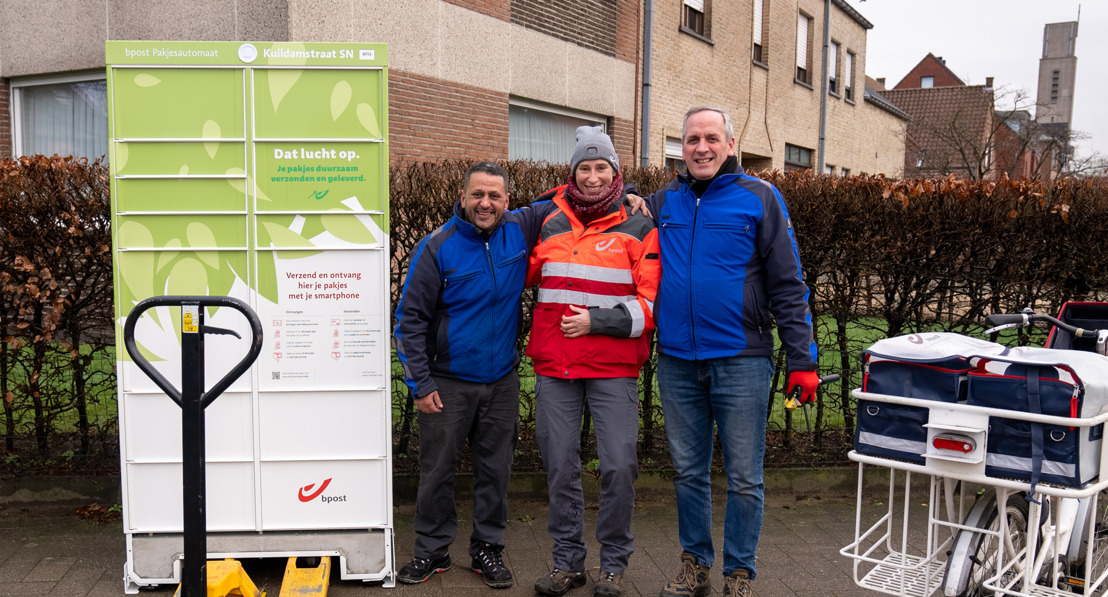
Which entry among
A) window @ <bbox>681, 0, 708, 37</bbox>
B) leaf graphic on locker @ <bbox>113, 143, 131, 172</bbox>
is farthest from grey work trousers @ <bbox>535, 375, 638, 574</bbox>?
window @ <bbox>681, 0, 708, 37</bbox>

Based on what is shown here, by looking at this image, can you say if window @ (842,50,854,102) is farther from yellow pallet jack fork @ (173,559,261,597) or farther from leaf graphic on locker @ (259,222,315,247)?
yellow pallet jack fork @ (173,559,261,597)

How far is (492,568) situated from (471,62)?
27.2 ft

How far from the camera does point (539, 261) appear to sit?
13.1ft

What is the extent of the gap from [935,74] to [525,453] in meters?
65.2

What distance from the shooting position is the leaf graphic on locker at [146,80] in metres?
3.74

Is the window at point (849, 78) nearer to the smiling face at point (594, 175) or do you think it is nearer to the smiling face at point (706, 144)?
the smiling face at point (706, 144)

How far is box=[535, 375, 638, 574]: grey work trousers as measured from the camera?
12.9 ft

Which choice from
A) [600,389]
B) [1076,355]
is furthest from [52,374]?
[1076,355]

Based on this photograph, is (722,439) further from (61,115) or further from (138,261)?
(61,115)

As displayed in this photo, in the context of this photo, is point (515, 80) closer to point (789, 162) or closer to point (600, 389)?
point (600, 389)

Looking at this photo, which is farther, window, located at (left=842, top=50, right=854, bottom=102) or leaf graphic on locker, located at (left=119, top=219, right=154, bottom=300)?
window, located at (left=842, top=50, right=854, bottom=102)

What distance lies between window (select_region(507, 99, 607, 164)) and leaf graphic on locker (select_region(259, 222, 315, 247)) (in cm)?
834

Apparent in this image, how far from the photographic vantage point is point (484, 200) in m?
3.88

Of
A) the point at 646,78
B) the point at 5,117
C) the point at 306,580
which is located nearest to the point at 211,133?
the point at 306,580
